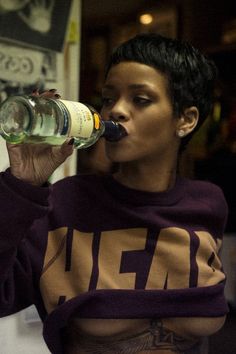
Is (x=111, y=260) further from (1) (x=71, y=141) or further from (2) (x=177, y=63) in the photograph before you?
(2) (x=177, y=63)

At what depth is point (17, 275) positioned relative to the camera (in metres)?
0.72

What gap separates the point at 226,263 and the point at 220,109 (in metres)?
0.58

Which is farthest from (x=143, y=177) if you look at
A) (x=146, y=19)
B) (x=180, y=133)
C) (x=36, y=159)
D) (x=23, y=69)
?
(x=146, y=19)

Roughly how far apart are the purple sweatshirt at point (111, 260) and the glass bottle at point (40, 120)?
110 mm

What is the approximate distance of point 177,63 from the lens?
→ 0.79m

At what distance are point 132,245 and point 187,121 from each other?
220 mm

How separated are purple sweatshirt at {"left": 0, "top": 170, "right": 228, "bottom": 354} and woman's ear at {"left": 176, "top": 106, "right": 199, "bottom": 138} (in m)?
0.10

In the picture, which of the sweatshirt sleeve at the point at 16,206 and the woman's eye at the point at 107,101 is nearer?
the sweatshirt sleeve at the point at 16,206

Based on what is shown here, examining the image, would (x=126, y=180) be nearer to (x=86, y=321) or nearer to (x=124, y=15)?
(x=86, y=321)

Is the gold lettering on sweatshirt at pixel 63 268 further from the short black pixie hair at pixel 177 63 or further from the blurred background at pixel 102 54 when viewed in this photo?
the blurred background at pixel 102 54

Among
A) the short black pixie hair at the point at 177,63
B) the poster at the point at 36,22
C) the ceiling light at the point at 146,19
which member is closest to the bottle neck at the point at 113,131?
the short black pixie hair at the point at 177,63

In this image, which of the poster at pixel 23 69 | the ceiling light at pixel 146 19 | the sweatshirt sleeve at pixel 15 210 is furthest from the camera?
the ceiling light at pixel 146 19

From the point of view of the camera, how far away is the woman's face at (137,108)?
745 mm

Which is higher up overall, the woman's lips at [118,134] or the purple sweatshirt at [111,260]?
the woman's lips at [118,134]
